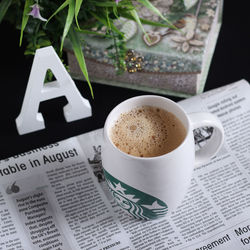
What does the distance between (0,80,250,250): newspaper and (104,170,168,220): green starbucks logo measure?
3 cm

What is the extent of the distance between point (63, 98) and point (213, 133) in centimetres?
32

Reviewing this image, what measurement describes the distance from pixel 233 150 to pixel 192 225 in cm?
16

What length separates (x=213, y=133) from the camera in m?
0.71

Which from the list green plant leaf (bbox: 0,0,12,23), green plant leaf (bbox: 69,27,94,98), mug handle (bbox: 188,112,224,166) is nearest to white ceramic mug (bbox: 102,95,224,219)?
mug handle (bbox: 188,112,224,166)

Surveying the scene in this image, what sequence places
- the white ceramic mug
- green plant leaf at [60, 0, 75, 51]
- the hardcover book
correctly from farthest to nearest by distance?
the hardcover book, green plant leaf at [60, 0, 75, 51], the white ceramic mug

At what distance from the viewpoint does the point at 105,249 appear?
0.72m

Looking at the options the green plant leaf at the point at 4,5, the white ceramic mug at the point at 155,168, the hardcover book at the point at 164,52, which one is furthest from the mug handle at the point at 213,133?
the green plant leaf at the point at 4,5

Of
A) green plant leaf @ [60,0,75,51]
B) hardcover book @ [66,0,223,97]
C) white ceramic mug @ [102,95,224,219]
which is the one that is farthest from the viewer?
hardcover book @ [66,0,223,97]

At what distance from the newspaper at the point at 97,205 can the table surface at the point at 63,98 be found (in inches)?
1.4

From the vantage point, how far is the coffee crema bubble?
0.66 meters

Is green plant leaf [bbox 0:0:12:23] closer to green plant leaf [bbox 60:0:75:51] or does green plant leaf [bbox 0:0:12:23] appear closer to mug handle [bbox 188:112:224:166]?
green plant leaf [bbox 60:0:75:51]

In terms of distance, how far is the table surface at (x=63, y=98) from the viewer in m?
0.85

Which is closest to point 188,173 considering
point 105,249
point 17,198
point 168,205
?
point 168,205

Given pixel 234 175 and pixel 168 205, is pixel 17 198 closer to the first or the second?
pixel 168 205
